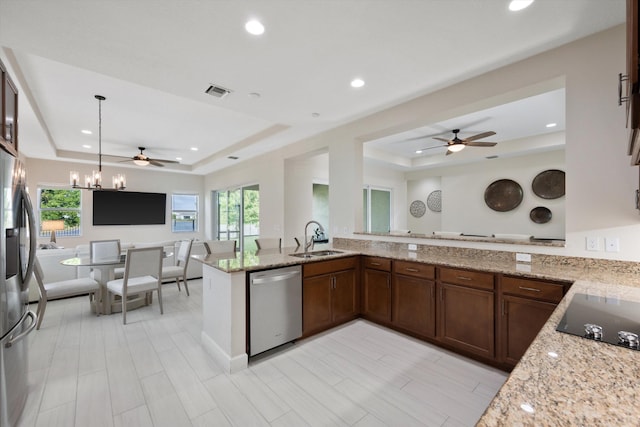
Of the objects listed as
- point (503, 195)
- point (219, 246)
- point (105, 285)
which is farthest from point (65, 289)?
point (503, 195)

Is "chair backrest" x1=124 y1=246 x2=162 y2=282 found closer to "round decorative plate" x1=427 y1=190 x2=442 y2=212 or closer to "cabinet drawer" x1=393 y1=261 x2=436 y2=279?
"cabinet drawer" x1=393 y1=261 x2=436 y2=279

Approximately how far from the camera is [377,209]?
7516 mm

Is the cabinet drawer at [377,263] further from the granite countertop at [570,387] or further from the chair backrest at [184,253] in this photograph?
the chair backrest at [184,253]

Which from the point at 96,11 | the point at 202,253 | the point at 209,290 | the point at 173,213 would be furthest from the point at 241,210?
the point at 96,11

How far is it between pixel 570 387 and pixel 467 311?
6.41 feet

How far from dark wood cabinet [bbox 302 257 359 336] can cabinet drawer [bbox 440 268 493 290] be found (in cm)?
109

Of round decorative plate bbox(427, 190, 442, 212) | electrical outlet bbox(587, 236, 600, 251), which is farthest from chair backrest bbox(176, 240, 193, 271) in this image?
round decorative plate bbox(427, 190, 442, 212)

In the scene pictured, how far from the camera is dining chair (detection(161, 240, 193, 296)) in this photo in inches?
180

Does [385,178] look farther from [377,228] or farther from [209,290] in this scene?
[209,290]

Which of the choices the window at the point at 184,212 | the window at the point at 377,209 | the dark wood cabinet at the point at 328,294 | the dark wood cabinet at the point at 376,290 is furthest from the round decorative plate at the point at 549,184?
the window at the point at 184,212

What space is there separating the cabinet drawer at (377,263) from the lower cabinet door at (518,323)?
115cm

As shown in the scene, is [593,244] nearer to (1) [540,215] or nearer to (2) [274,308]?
(2) [274,308]

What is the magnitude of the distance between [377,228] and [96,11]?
6683mm

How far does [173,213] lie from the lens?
856cm
